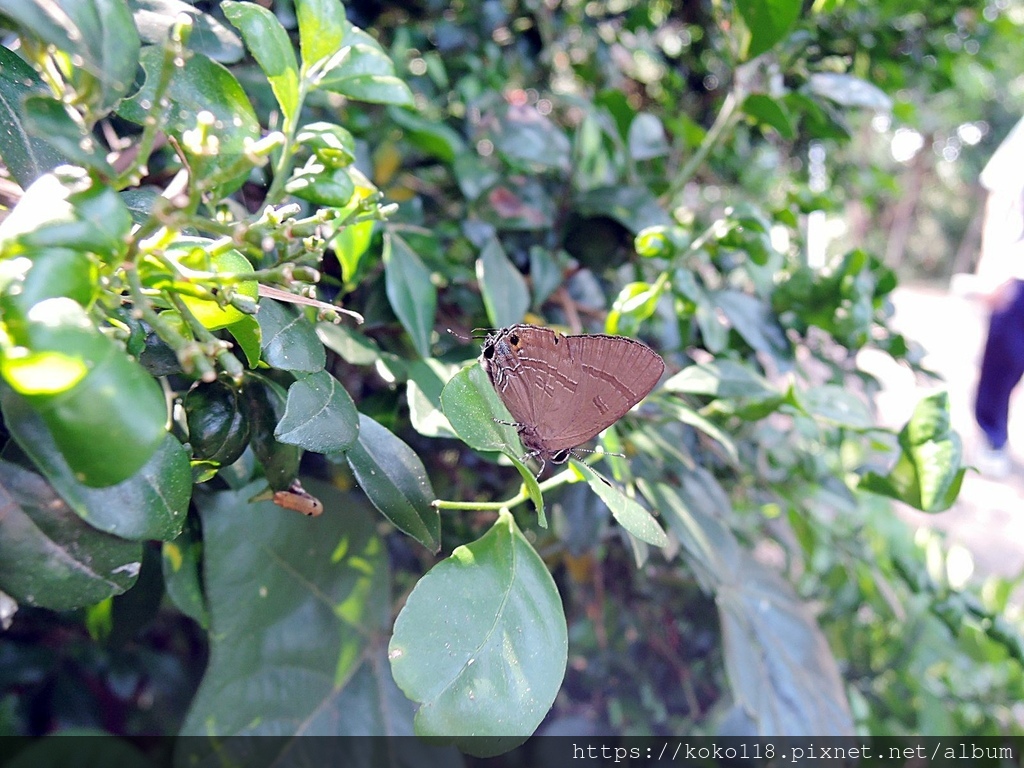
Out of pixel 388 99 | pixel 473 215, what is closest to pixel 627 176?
pixel 473 215

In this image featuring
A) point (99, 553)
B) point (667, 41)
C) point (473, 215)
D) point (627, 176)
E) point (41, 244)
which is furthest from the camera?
point (667, 41)

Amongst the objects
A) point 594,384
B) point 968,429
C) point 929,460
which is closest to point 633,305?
point 594,384

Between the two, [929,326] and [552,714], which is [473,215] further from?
[929,326]

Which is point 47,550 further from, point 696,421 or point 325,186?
point 696,421

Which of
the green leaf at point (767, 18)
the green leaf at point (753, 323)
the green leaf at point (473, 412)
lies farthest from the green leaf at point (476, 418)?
the green leaf at point (767, 18)

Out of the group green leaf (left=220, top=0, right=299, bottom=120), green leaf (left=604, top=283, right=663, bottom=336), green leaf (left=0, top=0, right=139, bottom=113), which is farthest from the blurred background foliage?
green leaf (left=0, top=0, right=139, bottom=113)

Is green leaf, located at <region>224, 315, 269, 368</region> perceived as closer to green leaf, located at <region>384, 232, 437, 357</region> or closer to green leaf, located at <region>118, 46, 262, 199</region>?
green leaf, located at <region>118, 46, 262, 199</region>
